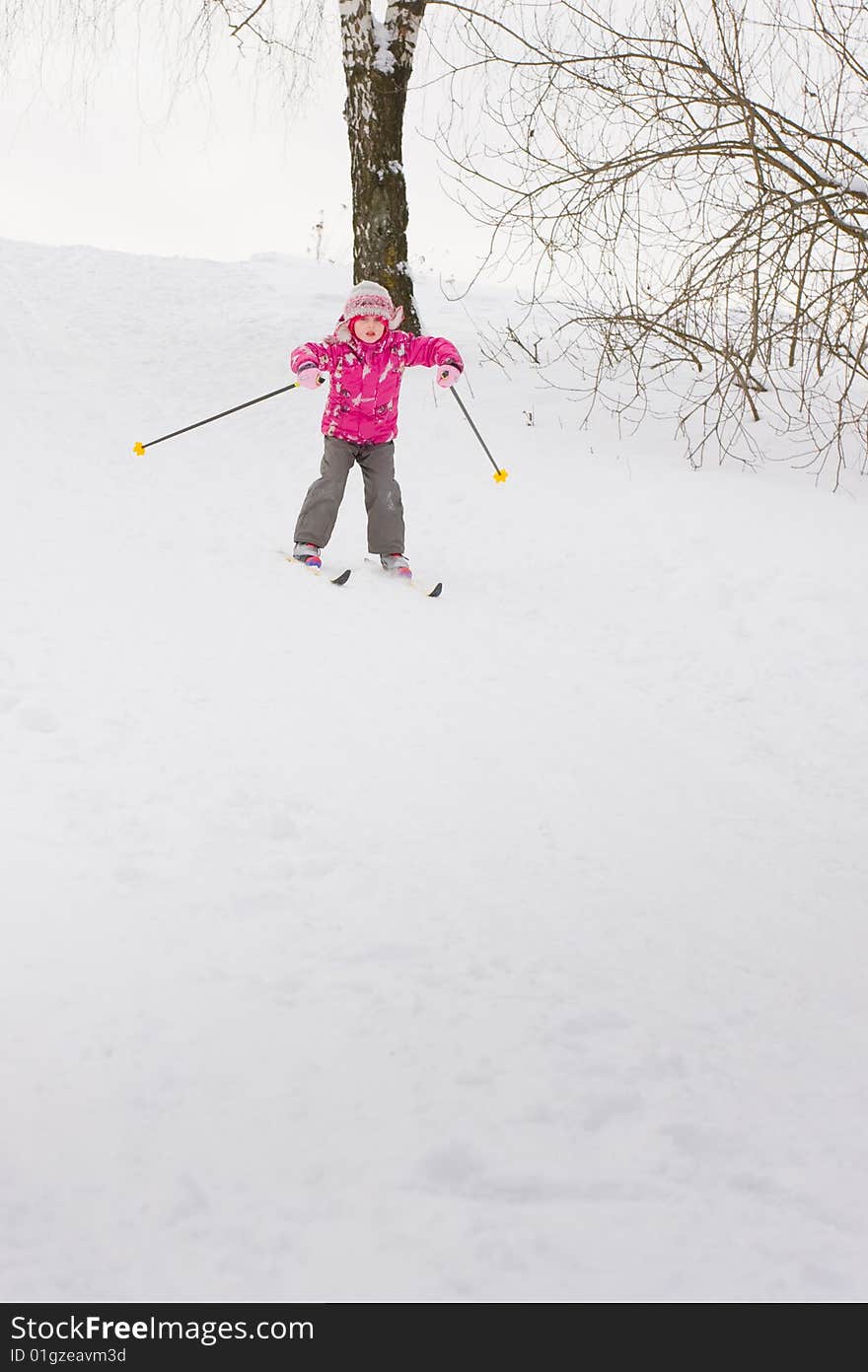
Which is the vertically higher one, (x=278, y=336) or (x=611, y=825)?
(x=278, y=336)

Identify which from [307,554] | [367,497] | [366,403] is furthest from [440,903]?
[366,403]

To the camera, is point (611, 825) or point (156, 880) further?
point (611, 825)

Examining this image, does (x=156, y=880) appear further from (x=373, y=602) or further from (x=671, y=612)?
(x=671, y=612)

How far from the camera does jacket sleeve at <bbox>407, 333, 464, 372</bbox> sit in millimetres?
5719

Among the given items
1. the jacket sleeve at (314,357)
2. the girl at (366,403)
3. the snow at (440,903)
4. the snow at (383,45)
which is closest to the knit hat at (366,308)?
the girl at (366,403)

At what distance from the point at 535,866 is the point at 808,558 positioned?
337 cm

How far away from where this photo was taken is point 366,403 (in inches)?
231

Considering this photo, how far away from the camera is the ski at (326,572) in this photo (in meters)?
5.50

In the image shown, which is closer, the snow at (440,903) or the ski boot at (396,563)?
the snow at (440,903)

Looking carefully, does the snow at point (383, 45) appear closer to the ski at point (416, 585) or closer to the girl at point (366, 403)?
the girl at point (366, 403)

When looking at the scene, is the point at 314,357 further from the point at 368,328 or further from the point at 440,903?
the point at 440,903

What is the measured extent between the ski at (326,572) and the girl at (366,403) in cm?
4

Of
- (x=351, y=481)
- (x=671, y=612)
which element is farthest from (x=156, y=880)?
(x=351, y=481)

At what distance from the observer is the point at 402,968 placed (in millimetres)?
2664
